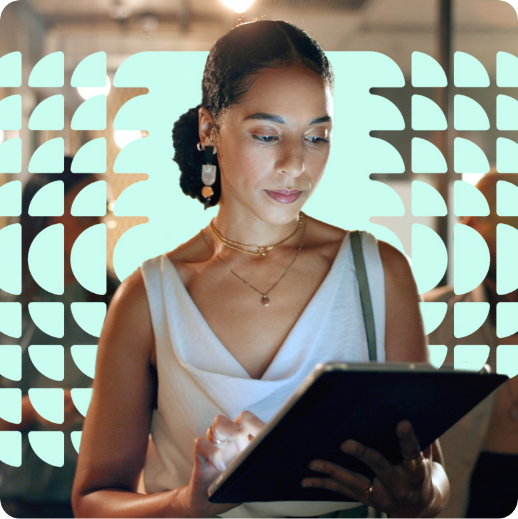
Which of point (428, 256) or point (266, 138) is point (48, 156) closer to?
point (266, 138)

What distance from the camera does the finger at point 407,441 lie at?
0.77m

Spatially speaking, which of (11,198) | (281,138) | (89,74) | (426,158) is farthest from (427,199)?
(11,198)

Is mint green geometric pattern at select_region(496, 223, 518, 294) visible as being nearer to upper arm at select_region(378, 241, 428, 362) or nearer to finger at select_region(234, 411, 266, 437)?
upper arm at select_region(378, 241, 428, 362)

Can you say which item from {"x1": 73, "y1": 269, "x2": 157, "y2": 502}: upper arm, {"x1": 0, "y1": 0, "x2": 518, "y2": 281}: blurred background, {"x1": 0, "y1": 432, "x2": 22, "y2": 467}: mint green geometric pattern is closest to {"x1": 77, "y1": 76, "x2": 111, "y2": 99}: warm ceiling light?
{"x1": 0, "y1": 0, "x2": 518, "y2": 281}: blurred background

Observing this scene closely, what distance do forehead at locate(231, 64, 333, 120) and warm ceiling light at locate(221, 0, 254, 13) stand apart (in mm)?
303

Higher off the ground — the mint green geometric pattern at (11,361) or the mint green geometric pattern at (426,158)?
the mint green geometric pattern at (426,158)

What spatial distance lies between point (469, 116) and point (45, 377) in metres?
1.05

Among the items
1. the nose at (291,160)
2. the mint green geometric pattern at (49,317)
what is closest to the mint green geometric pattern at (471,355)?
the nose at (291,160)

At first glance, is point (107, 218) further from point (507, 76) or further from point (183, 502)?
point (507, 76)

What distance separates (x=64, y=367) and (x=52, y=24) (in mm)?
723

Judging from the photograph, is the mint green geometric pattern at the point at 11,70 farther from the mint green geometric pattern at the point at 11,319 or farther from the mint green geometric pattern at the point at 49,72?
the mint green geometric pattern at the point at 11,319

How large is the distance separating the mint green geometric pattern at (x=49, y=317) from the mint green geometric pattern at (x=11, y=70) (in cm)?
47

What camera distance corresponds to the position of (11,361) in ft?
4.14

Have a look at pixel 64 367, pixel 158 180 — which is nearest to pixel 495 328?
pixel 158 180
